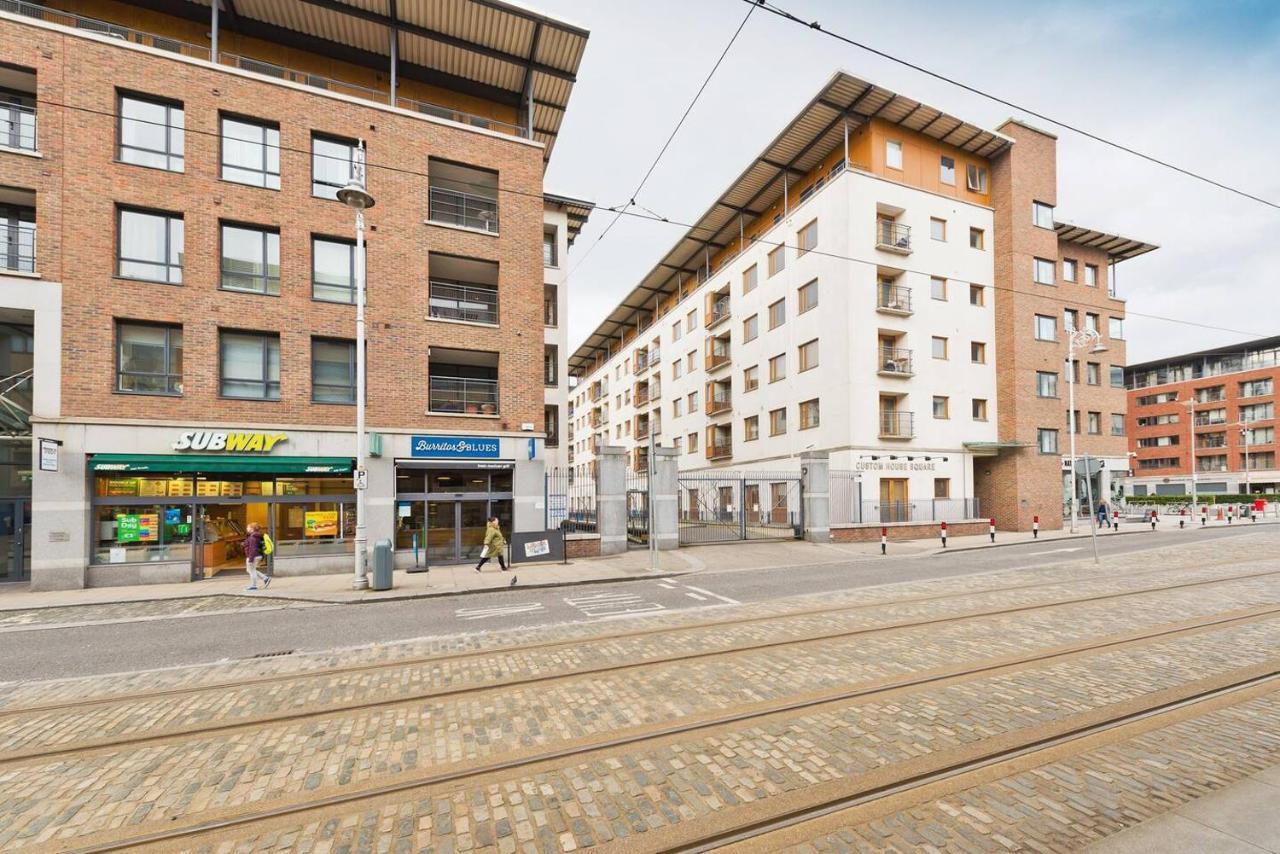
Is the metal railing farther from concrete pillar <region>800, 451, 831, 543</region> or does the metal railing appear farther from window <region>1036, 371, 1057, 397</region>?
window <region>1036, 371, 1057, 397</region>

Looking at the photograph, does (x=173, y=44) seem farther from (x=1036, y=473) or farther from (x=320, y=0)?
(x=1036, y=473)

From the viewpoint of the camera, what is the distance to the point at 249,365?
649 inches

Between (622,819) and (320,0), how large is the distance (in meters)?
23.4

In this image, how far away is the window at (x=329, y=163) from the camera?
1756 cm

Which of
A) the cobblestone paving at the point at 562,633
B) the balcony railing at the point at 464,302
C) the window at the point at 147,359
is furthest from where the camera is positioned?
the balcony railing at the point at 464,302

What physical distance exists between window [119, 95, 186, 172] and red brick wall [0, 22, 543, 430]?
0.33 m

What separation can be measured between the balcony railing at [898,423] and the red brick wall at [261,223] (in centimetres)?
1737

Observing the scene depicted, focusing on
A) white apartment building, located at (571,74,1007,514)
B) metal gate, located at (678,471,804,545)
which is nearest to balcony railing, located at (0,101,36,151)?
metal gate, located at (678,471,804,545)

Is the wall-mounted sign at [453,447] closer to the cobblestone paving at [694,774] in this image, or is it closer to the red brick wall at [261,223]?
the red brick wall at [261,223]

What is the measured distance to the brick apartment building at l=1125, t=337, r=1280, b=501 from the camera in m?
56.6

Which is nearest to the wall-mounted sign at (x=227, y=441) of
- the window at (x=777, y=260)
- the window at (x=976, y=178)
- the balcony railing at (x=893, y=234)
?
the window at (x=777, y=260)

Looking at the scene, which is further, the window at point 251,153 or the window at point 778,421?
the window at point 778,421

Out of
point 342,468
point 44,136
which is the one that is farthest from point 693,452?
point 44,136

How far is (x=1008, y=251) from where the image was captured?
95.0 feet
